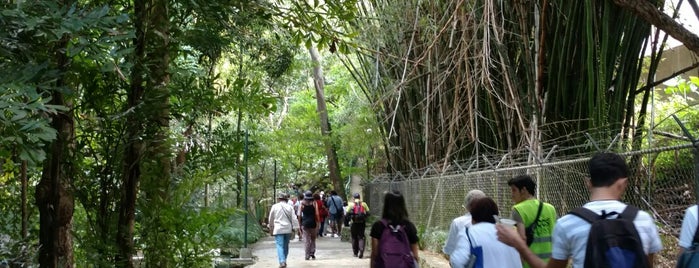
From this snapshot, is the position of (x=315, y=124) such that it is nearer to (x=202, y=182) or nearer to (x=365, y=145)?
(x=365, y=145)

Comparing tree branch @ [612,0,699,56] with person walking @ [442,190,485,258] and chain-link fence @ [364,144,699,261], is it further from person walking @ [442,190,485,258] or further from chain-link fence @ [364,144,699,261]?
person walking @ [442,190,485,258]

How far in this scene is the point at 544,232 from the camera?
5125 millimetres

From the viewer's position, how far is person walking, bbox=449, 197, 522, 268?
4.28 meters

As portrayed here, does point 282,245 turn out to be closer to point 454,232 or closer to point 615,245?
point 454,232

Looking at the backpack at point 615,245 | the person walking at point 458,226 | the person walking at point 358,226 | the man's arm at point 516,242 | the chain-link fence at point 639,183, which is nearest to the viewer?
the backpack at point 615,245

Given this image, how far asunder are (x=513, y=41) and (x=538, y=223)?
15.5 ft

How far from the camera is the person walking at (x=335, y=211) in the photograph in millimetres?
20953

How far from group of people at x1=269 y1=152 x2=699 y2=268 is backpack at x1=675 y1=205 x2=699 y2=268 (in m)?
0.02

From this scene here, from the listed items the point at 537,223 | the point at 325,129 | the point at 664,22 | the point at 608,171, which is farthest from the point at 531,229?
the point at 325,129

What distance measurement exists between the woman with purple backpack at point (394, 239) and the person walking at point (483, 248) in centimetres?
145

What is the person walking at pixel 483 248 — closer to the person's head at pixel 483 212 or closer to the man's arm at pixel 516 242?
the person's head at pixel 483 212

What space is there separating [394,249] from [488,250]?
1.66 metres

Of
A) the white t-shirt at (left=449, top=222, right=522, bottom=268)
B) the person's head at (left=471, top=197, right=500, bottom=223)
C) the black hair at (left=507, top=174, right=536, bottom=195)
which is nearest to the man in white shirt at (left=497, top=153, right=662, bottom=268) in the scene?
the white t-shirt at (left=449, top=222, right=522, bottom=268)

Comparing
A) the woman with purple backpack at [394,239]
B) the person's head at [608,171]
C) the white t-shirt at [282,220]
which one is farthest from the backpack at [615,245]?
the white t-shirt at [282,220]
